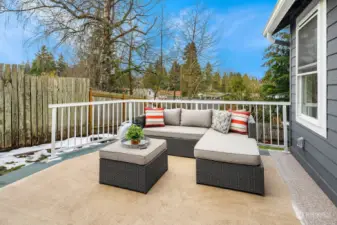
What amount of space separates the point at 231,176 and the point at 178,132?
1.39 meters

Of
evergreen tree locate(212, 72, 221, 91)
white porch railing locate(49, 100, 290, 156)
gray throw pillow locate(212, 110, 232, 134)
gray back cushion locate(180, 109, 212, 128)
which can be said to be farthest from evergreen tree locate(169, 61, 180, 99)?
gray throw pillow locate(212, 110, 232, 134)

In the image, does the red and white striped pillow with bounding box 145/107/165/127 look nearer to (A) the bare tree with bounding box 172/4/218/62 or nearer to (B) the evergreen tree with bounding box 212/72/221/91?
(B) the evergreen tree with bounding box 212/72/221/91

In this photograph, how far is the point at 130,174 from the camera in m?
2.26

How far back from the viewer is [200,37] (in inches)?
304

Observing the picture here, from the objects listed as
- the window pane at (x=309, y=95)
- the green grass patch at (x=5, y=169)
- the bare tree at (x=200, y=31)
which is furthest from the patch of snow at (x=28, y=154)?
the bare tree at (x=200, y=31)

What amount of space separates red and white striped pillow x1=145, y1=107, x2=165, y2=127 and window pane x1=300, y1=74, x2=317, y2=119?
256 cm

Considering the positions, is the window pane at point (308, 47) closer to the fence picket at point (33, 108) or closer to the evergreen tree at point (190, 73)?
the evergreen tree at point (190, 73)

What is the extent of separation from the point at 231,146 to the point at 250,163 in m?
0.35

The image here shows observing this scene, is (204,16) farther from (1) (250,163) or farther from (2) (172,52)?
(1) (250,163)

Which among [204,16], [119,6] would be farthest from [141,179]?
[204,16]

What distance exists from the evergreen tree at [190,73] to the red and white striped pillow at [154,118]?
4.19 meters

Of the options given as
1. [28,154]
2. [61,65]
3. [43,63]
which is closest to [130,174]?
[28,154]

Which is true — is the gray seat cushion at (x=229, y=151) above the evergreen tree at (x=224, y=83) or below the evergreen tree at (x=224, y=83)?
below

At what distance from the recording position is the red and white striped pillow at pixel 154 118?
3.87 m
